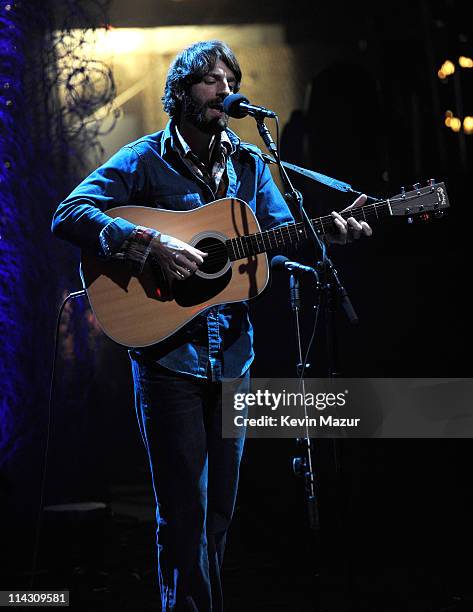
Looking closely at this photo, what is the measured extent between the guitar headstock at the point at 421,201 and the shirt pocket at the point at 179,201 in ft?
2.17

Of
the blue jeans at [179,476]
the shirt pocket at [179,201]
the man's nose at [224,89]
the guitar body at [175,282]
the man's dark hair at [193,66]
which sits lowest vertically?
the blue jeans at [179,476]

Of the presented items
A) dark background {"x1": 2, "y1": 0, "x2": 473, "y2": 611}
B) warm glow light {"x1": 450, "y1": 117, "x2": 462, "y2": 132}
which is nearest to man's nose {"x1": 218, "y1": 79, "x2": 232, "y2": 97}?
dark background {"x1": 2, "y1": 0, "x2": 473, "y2": 611}

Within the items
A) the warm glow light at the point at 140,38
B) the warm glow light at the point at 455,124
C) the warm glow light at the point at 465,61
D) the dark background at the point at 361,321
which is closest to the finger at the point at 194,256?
the dark background at the point at 361,321

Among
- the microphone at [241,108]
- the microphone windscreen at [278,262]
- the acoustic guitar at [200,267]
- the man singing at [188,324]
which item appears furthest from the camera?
the microphone windscreen at [278,262]

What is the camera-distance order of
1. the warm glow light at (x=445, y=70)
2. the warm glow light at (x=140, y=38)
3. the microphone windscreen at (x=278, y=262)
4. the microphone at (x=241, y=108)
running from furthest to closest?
the warm glow light at (x=445, y=70) → the warm glow light at (x=140, y=38) → the microphone windscreen at (x=278, y=262) → the microphone at (x=241, y=108)

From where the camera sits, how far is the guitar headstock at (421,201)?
264 centimetres

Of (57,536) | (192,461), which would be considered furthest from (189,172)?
(57,536)

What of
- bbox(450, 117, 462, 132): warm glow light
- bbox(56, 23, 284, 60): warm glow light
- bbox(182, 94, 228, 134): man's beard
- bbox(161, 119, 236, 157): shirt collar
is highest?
bbox(56, 23, 284, 60): warm glow light

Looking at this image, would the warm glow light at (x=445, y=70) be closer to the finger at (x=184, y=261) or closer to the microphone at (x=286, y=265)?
the microphone at (x=286, y=265)

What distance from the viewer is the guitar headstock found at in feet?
8.66

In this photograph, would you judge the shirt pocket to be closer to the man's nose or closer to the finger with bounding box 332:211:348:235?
the man's nose

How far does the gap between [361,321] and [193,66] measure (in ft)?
7.07

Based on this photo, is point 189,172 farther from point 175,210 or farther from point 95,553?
point 95,553

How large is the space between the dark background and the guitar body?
1709 mm
